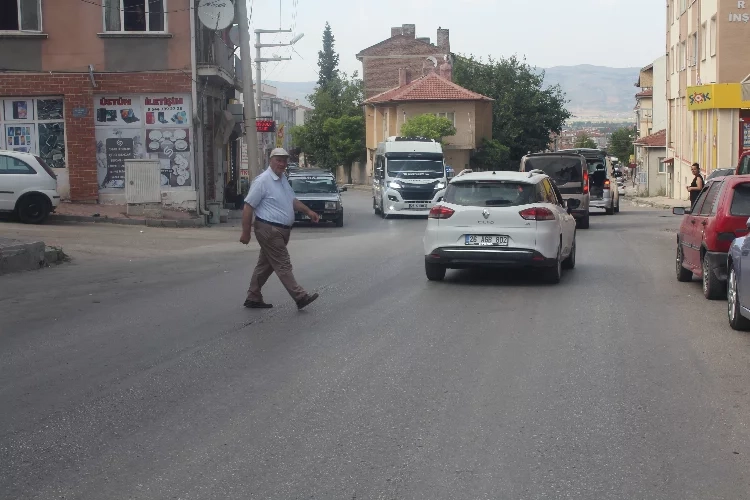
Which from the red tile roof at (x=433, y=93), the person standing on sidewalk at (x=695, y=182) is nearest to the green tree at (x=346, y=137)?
the red tile roof at (x=433, y=93)

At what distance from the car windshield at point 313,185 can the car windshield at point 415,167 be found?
4282mm

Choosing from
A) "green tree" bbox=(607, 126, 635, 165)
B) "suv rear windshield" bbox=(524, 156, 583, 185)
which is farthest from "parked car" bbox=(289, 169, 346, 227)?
"green tree" bbox=(607, 126, 635, 165)

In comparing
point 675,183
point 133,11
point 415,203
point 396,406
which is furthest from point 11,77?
point 675,183

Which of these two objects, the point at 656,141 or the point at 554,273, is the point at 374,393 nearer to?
the point at 554,273

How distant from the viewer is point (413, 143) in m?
36.3

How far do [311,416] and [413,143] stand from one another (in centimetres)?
2991

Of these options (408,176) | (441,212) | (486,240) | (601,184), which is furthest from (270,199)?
(601,184)

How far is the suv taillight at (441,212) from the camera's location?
46.5 ft

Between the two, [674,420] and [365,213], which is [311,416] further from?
[365,213]

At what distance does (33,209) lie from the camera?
77.6 feet

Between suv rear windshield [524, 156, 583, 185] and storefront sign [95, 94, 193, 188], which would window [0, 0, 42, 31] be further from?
suv rear windshield [524, 156, 583, 185]

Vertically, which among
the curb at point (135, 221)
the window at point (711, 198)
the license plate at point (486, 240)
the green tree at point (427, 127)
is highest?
the green tree at point (427, 127)

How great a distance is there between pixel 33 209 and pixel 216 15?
824 cm

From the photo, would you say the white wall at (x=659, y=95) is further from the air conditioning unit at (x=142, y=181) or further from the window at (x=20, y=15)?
the window at (x=20, y=15)
